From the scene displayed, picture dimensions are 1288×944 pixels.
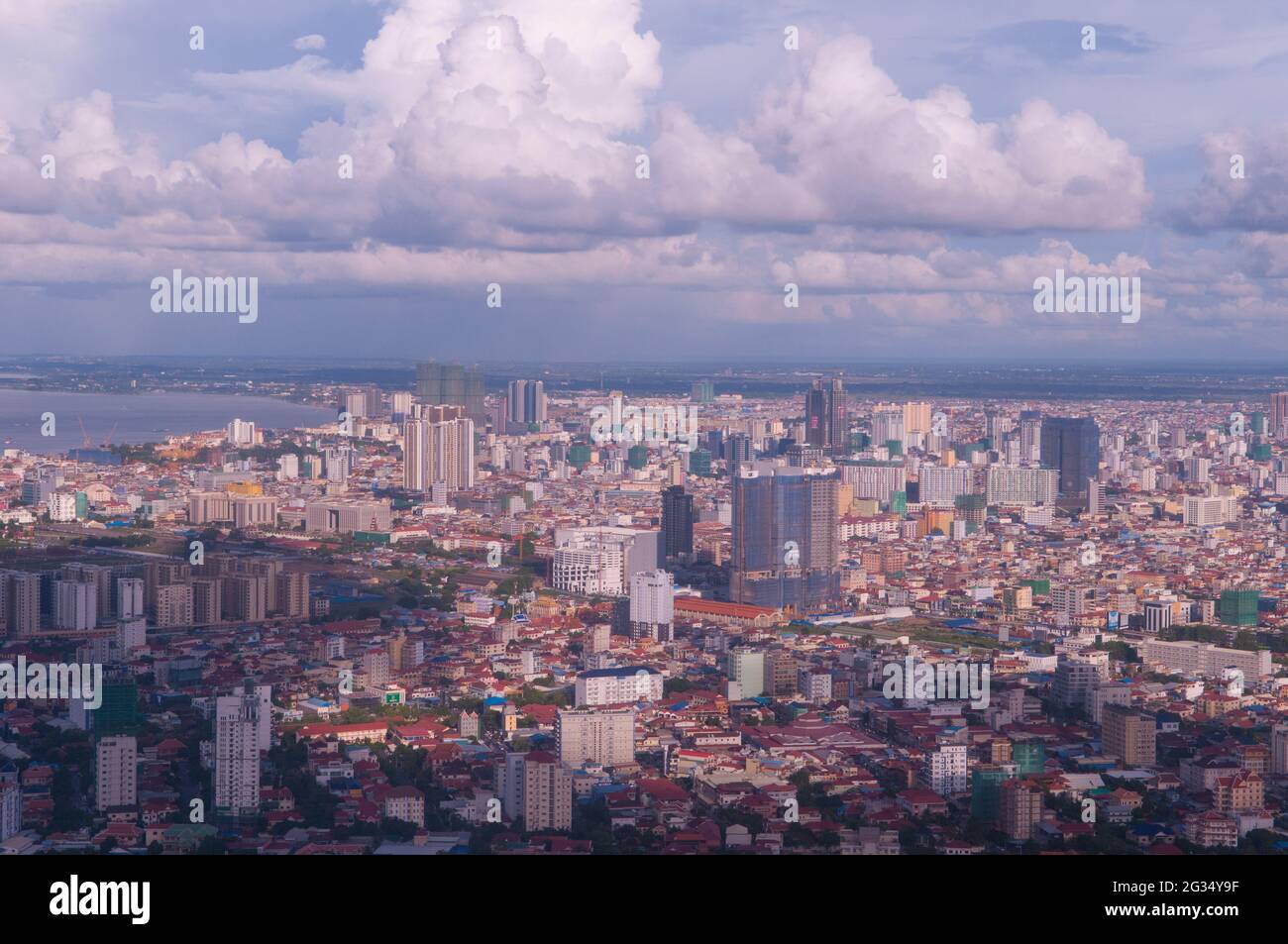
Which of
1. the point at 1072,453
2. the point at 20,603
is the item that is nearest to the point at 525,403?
the point at 1072,453

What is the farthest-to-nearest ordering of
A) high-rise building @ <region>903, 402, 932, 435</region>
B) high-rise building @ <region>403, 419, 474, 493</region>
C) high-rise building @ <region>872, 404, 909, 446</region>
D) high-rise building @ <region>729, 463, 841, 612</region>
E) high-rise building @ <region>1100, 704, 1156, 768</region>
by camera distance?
high-rise building @ <region>903, 402, 932, 435</region>
high-rise building @ <region>872, 404, 909, 446</region>
high-rise building @ <region>403, 419, 474, 493</region>
high-rise building @ <region>729, 463, 841, 612</region>
high-rise building @ <region>1100, 704, 1156, 768</region>

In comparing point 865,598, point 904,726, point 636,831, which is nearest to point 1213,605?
point 865,598

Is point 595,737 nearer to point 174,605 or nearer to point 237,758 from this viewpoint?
point 237,758

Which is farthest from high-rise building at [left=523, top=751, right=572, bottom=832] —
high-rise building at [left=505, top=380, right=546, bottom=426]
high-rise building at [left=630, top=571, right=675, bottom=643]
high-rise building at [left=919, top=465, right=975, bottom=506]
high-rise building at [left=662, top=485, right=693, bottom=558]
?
high-rise building at [left=919, top=465, right=975, bottom=506]

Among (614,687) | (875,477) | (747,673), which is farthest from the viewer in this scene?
(875,477)

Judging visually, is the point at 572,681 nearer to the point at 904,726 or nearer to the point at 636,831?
the point at 904,726

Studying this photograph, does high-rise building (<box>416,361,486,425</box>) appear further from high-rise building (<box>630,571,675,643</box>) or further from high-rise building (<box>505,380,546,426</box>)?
high-rise building (<box>630,571,675,643</box>)
